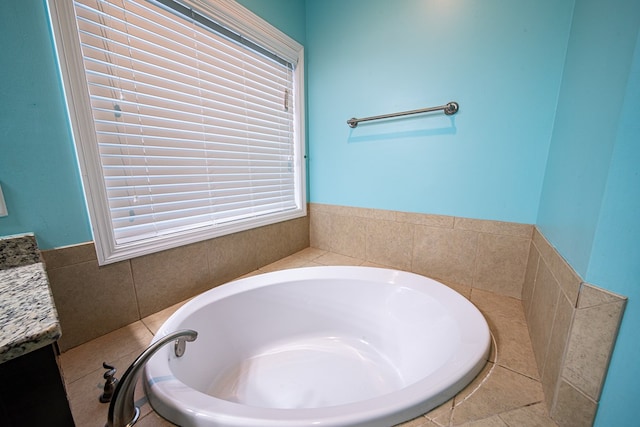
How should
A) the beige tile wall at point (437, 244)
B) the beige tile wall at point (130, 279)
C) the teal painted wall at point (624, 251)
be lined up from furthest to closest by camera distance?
the beige tile wall at point (437, 244) → the beige tile wall at point (130, 279) → the teal painted wall at point (624, 251)

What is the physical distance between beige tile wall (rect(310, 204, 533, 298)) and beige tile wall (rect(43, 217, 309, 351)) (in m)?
0.61

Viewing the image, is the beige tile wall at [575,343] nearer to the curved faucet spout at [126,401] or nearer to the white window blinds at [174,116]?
the curved faucet spout at [126,401]

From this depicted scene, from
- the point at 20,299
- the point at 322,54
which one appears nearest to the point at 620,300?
the point at 20,299

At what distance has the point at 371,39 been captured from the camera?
1277 mm

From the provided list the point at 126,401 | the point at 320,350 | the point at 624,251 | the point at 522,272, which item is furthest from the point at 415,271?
the point at 126,401

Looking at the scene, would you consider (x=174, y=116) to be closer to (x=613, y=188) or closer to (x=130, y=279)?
(x=130, y=279)

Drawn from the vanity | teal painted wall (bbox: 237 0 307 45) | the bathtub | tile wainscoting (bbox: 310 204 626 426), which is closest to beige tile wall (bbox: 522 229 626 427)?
tile wainscoting (bbox: 310 204 626 426)

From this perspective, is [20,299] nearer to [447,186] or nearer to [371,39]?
[447,186]

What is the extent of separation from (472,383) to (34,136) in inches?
58.0

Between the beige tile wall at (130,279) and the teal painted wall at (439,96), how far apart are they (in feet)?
2.65

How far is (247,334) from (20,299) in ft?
2.82

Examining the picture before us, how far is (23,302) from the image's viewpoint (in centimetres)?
43

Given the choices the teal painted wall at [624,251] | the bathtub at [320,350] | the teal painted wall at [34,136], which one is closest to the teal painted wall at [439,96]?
the bathtub at [320,350]

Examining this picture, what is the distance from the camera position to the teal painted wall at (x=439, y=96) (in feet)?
3.09
